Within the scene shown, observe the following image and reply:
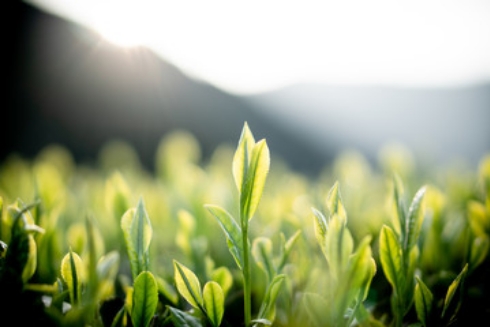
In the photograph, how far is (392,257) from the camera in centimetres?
62

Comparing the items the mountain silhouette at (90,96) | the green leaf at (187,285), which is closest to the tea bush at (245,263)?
the green leaf at (187,285)

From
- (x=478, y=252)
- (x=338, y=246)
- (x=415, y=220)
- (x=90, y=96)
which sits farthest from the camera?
(x=90, y=96)

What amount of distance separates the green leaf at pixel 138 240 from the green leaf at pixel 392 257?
38 centimetres

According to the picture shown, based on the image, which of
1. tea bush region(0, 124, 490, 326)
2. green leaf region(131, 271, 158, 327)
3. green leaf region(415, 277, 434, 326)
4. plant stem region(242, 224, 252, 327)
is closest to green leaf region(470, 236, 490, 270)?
tea bush region(0, 124, 490, 326)

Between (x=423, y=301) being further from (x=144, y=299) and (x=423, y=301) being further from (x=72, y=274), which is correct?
(x=72, y=274)

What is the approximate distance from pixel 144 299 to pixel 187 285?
7 centimetres

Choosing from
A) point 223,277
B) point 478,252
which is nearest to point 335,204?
point 223,277

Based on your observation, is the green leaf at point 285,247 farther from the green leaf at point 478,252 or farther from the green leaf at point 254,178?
the green leaf at point 478,252

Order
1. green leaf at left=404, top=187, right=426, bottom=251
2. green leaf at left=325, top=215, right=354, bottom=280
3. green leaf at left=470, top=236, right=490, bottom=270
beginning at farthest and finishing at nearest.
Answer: green leaf at left=470, top=236, right=490, bottom=270, green leaf at left=404, top=187, right=426, bottom=251, green leaf at left=325, top=215, right=354, bottom=280

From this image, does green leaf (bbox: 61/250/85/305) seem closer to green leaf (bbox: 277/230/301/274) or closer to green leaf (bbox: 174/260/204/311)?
green leaf (bbox: 174/260/204/311)

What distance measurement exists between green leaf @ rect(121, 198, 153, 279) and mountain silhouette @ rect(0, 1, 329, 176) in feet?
9.14

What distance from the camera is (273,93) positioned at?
578 centimetres

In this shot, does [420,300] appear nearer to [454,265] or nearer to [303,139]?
[454,265]

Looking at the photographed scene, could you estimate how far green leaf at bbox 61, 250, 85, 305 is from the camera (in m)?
0.59
